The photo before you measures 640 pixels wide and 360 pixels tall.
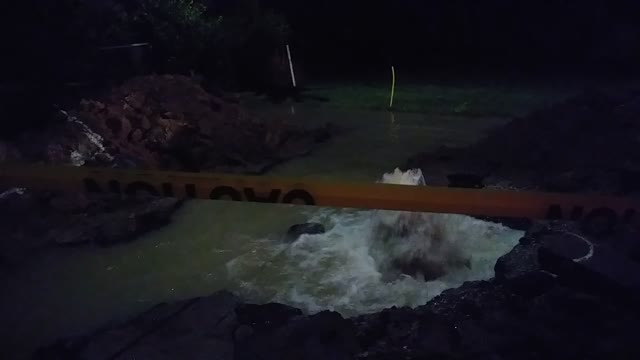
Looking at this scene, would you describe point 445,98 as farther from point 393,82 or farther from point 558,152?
point 558,152

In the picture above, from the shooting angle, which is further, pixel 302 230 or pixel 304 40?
pixel 304 40

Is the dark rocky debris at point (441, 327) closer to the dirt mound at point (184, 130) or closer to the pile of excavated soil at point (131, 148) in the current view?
the pile of excavated soil at point (131, 148)

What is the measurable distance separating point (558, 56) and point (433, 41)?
5.18 meters

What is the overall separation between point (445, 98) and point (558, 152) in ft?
23.5

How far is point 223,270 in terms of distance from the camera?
6309 millimetres

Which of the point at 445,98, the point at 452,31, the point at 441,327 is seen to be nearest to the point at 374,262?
the point at 441,327

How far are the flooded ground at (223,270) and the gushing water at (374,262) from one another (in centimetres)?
1

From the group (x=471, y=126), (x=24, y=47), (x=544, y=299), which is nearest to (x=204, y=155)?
(x=24, y=47)

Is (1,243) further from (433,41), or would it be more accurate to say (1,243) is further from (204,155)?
(433,41)

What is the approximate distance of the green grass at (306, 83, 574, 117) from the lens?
14.5 m

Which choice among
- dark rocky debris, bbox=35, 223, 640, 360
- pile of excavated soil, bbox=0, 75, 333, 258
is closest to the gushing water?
dark rocky debris, bbox=35, 223, 640, 360

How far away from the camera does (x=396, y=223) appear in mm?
6848

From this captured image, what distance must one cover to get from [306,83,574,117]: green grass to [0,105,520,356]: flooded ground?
24.9ft

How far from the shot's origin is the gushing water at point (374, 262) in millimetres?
5703
